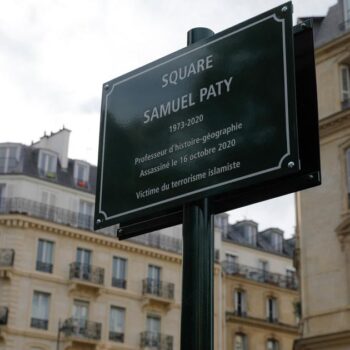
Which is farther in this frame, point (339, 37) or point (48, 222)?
point (48, 222)

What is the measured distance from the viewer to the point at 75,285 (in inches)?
1843

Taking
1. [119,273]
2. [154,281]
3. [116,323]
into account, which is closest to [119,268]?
[119,273]

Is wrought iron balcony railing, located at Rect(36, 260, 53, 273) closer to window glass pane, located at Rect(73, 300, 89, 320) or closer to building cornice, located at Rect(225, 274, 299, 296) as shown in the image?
window glass pane, located at Rect(73, 300, 89, 320)

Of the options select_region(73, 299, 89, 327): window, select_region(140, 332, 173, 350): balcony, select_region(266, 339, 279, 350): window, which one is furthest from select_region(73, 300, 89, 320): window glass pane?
select_region(266, 339, 279, 350): window

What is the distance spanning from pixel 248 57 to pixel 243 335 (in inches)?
1984

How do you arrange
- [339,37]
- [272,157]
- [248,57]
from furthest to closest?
[339,37], [248,57], [272,157]

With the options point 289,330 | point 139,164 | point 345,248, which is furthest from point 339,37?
point 289,330

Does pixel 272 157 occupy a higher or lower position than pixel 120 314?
lower

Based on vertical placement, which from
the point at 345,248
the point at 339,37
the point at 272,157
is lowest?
the point at 272,157

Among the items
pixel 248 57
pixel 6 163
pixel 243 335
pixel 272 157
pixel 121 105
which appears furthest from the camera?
pixel 243 335

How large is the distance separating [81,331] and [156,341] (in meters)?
5.07

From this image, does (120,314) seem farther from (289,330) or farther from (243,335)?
(289,330)

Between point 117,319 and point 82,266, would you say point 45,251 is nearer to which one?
point 82,266

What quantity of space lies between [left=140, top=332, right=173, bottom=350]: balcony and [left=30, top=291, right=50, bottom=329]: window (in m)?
6.17
